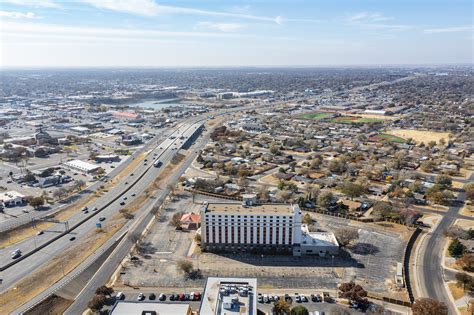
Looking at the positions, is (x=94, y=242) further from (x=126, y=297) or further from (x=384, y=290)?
(x=384, y=290)

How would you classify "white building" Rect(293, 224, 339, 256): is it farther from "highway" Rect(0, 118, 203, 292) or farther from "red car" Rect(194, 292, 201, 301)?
"highway" Rect(0, 118, 203, 292)

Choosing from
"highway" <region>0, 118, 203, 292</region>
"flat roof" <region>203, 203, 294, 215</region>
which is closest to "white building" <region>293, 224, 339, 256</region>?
"flat roof" <region>203, 203, 294, 215</region>

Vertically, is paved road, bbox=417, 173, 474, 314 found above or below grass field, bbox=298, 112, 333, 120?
below

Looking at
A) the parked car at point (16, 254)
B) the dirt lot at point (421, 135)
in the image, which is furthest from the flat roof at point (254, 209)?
the dirt lot at point (421, 135)

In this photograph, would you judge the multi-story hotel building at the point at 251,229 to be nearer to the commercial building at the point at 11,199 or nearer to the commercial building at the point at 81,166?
the commercial building at the point at 11,199

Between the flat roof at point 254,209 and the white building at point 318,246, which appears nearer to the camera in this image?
the white building at point 318,246

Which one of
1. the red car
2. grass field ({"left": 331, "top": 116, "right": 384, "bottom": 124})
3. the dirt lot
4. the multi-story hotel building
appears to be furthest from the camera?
grass field ({"left": 331, "top": 116, "right": 384, "bottom": 124})

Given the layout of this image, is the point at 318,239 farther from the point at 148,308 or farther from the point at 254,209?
the point at 148,308

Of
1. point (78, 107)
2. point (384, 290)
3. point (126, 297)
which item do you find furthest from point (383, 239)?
point (78, 107)
